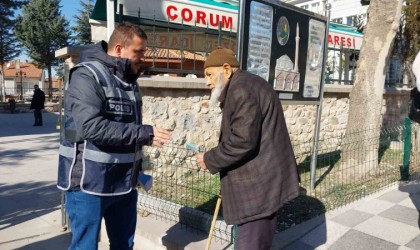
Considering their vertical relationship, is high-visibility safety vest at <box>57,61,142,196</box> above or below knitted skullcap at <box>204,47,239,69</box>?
below

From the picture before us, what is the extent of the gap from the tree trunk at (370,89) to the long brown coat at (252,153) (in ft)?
13.3

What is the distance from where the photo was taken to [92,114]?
2143 millimetres

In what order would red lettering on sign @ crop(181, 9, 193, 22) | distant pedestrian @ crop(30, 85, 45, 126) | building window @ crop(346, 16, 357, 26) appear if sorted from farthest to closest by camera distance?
building window @ crop(346, 16, 357, 26)
distant pedestrian @ crop(30, 85, 45, 126)
red lettering on sign @ crop(181, 9, 193, 22)

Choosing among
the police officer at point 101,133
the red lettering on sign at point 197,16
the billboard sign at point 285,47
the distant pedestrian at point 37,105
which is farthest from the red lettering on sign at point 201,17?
the distant pedestrian at point 37,105

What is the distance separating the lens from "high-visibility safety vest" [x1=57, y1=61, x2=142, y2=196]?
7.38 feet

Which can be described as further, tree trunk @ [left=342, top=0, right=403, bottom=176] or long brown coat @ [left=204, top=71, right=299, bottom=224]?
tree trunk @ [left=342, top=0, right=403, bottom=176]

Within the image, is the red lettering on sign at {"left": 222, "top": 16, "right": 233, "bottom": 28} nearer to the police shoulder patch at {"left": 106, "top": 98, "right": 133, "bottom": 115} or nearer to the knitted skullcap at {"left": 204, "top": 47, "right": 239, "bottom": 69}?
the knitted skullcap at {"left": 204, "top": 47, "right": 239, "bottom": 69}

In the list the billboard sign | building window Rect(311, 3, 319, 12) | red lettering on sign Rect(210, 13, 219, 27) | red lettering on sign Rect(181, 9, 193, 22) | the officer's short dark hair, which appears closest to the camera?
the officer's short dark hair

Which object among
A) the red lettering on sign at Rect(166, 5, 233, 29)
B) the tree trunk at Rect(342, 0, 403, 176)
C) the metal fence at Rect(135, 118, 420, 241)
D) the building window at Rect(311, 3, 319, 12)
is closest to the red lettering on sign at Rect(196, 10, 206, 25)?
the red lettering on sign at Rect(166, 5, 233, 29)

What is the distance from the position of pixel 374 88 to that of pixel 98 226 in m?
5.25

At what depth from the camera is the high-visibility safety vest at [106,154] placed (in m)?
2.25

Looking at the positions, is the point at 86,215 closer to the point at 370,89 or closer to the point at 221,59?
the point at 221,59

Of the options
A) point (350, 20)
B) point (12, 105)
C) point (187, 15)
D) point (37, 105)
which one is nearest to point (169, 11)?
point (187, 15)

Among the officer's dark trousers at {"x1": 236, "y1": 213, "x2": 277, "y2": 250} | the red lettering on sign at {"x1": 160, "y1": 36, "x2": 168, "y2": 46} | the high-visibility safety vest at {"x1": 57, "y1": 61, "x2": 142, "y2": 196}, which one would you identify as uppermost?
the red lettering on sign at {"x1": 160, "y1": 36, "x2": 168, "y2": 46}
